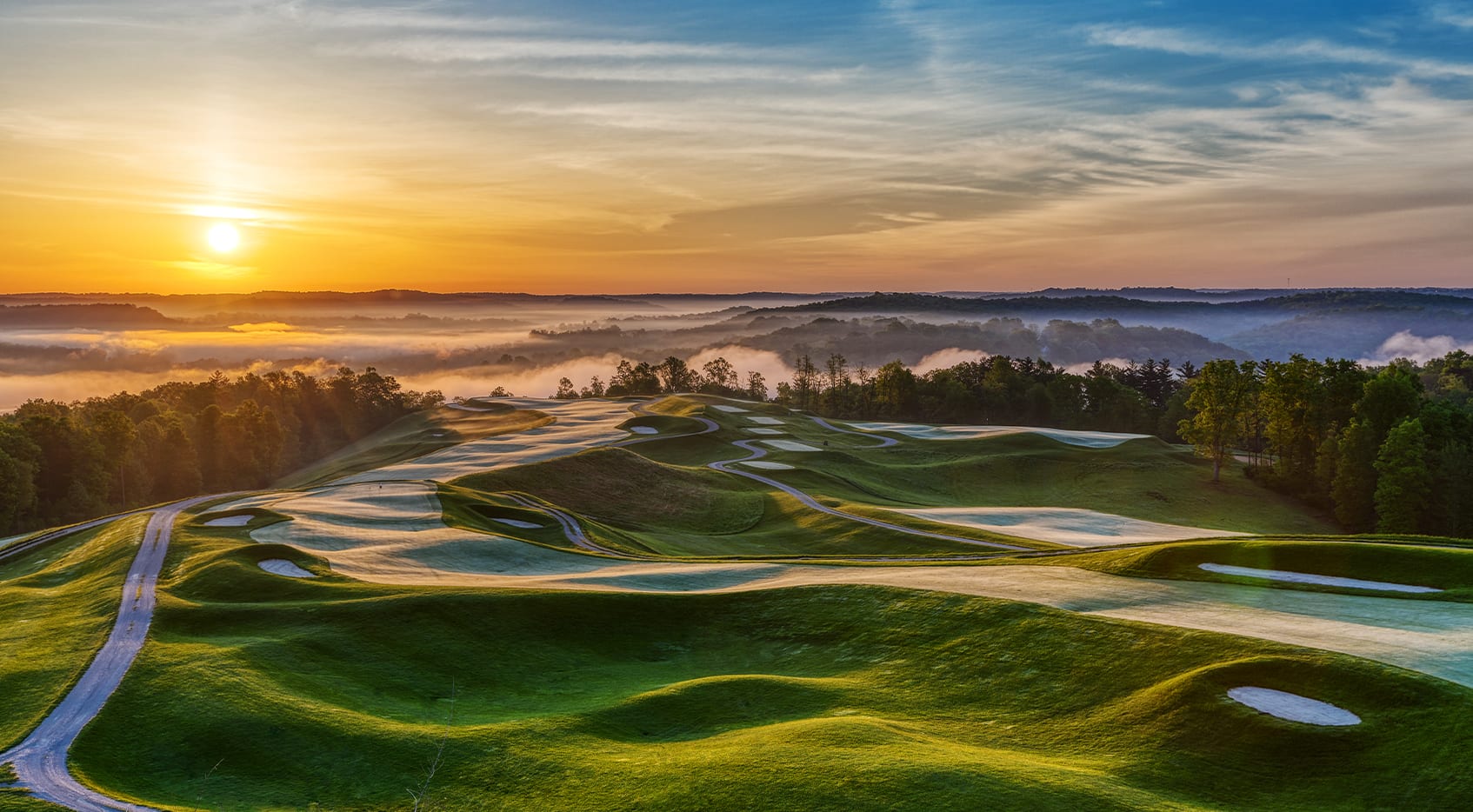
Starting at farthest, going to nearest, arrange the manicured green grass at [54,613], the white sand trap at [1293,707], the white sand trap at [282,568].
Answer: the white sand trap at [282,568]
the manicured green grass at [54,613]
the white sand trap at [1293,707]

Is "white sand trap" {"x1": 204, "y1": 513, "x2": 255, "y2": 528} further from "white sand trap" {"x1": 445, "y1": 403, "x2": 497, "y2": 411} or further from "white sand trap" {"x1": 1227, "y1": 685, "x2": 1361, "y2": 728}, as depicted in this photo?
"white sand trap" {"x1": 445, "y1": 403, "x2": 497, "y2": 411}

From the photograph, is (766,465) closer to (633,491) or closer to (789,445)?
(789,445)

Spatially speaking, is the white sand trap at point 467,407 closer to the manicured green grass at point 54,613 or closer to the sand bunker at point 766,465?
the sand bunker at point 766,465

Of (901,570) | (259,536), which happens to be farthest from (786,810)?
(259,536)

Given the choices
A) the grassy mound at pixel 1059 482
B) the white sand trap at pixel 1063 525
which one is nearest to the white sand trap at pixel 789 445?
the grassy mound at pixel 1059 482

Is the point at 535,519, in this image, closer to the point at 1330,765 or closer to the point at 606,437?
the point at 606,437

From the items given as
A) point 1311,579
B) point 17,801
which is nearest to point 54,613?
point 17,801
